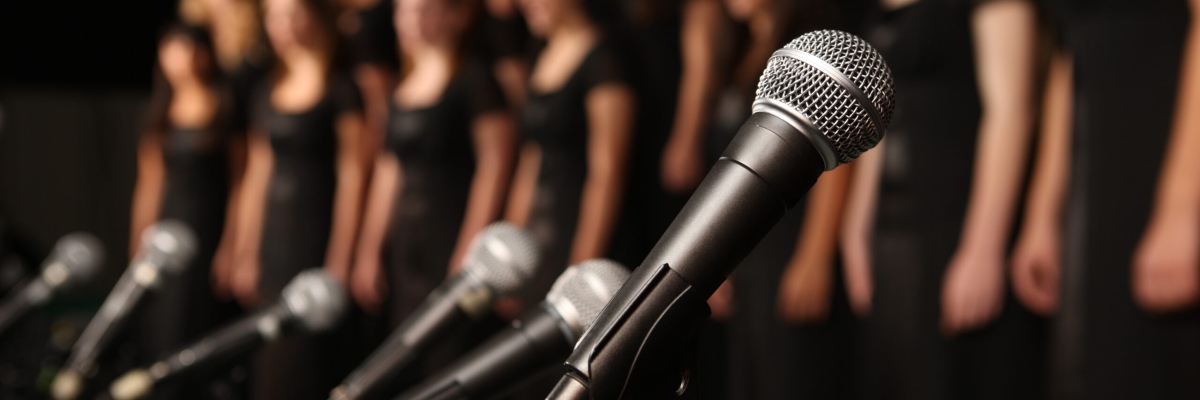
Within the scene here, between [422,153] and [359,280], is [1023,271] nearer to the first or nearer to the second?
[422,153]

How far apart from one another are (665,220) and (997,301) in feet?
3.02

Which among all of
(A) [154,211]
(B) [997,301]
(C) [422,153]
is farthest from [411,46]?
(B) [997,301]

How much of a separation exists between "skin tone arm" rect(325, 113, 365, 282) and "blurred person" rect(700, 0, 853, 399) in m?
1.33

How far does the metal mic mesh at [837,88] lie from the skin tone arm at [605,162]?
1674mm

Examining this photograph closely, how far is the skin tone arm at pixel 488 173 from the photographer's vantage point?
2605 mm

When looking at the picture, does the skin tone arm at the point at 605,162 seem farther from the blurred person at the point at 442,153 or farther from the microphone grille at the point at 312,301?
the microphone grille at the point at 312,301

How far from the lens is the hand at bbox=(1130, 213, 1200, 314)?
1264 millimetres

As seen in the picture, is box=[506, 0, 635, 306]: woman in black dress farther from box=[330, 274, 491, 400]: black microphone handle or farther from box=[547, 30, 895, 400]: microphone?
box=[547, 30, 895, 400]: microphone

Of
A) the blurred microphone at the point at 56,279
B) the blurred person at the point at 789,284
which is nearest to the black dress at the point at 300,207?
Answer: the blurred microphone at the point at 56,279

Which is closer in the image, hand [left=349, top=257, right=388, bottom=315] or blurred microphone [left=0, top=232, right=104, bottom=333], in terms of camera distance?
blurred microphone [left=0, top=232, right=104, bottom=333]

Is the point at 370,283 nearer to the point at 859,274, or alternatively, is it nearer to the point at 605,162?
the point at 605,162

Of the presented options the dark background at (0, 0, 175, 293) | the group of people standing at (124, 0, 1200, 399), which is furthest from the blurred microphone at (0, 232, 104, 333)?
the dark background at (0, 0, 175, 293)

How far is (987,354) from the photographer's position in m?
1.63

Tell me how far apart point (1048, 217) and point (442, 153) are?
5.16ft
